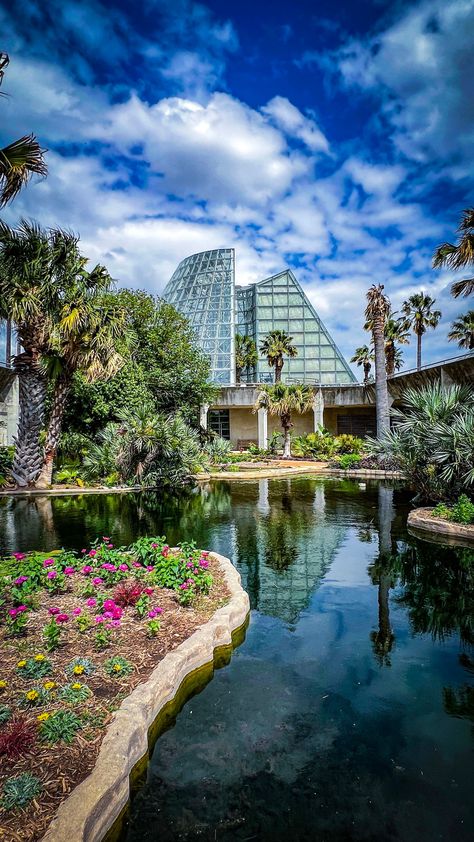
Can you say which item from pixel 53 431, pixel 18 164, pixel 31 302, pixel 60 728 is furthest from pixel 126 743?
pixel 53 431

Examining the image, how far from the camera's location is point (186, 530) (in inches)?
383

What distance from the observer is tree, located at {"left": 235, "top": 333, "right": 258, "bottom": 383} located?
5238 centimetres

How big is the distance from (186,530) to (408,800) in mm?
7331

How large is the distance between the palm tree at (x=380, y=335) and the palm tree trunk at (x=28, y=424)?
1706 centimetres

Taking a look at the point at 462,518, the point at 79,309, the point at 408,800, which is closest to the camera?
the point at 408,800

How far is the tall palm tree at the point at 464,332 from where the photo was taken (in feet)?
102

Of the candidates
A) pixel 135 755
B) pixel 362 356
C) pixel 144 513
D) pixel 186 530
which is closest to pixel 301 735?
pixel 135 755

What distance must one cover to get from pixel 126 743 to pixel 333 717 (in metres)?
1.57

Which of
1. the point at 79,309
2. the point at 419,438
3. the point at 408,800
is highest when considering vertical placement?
the point at 79,309

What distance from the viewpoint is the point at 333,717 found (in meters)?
3.45

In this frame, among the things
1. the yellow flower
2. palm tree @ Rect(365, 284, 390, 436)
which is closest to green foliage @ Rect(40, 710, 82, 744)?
the yellow flower

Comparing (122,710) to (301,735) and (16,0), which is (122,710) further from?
(16,0)

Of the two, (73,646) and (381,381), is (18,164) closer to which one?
(73,646)

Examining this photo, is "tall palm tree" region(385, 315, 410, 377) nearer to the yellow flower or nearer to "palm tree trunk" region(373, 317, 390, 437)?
"palm tree trunk" region(373, 317, 390, 437)
